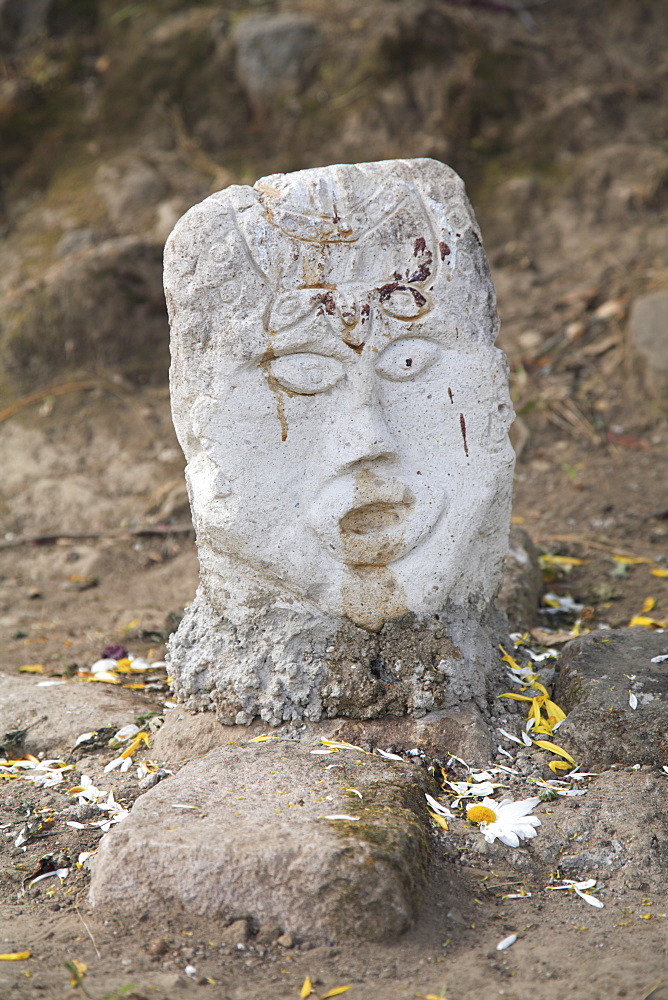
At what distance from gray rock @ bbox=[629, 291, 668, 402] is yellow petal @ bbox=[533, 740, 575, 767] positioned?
12.1 ft

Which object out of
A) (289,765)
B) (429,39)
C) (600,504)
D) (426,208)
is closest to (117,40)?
(429,39)

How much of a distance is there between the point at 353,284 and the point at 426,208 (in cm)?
31

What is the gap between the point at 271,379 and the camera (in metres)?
2.92

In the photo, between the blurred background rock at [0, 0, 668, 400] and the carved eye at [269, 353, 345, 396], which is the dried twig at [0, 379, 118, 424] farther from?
the carved eye at [269, 353, 345, 396]

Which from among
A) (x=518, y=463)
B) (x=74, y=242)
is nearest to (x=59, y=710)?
(x=518, y=463)

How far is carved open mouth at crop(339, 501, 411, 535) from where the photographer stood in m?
2.98

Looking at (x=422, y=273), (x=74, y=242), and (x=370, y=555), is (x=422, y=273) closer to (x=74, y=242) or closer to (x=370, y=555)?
(x=370, y=555)

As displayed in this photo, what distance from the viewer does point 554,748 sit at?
2.96 metres

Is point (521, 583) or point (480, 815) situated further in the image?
point (521, 583)

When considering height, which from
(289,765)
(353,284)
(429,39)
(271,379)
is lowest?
(289,765)

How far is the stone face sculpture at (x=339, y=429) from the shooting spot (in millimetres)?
2895

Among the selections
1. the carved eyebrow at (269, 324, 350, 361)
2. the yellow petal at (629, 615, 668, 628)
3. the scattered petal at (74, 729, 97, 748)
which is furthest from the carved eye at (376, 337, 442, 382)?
the yellow petal at (629, 615, 668, 628)

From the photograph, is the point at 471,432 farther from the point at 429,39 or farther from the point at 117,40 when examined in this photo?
the point at 117,40

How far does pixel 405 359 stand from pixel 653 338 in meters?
3.77
